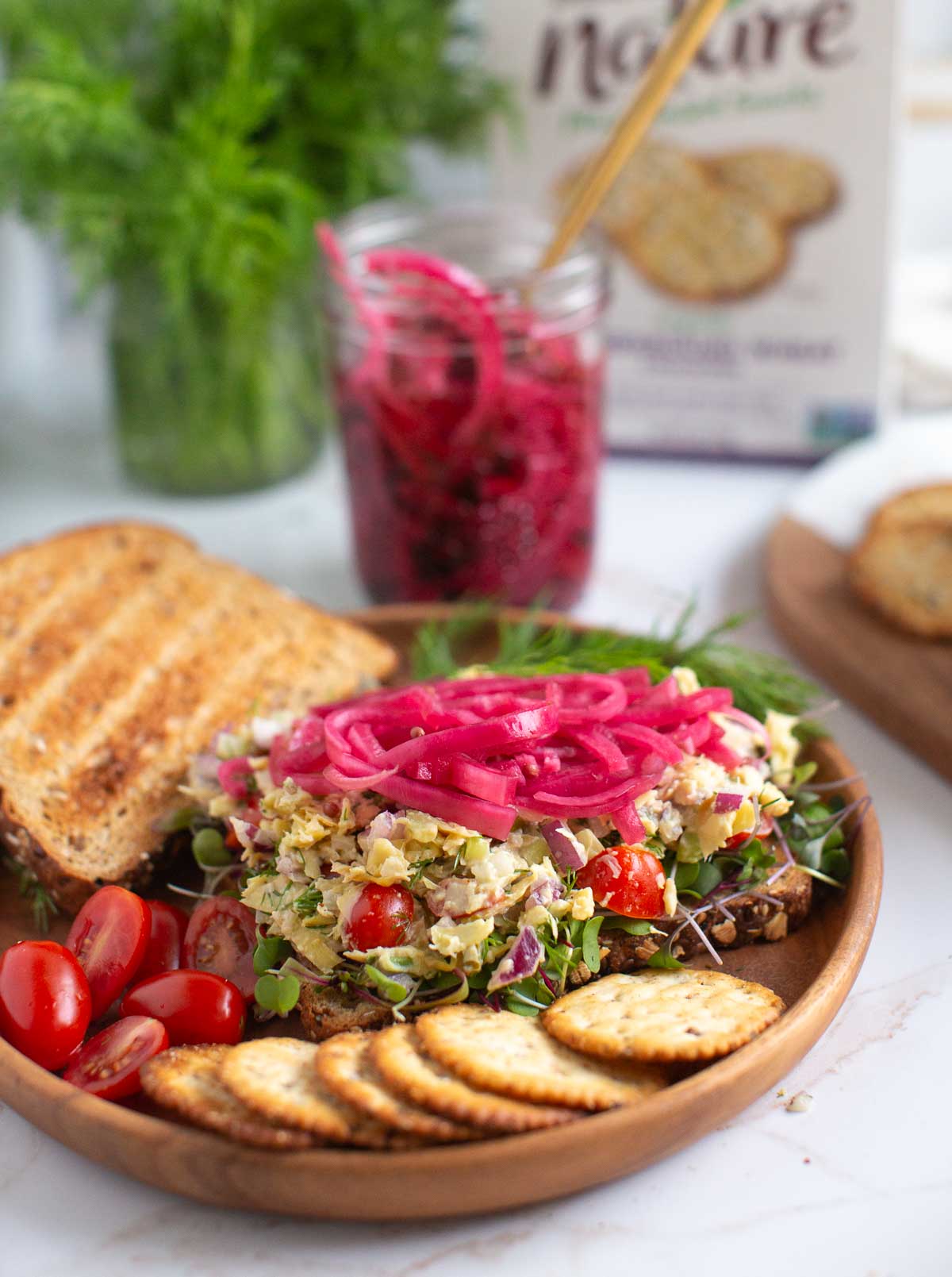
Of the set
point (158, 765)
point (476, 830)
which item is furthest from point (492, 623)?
point (476, 830)

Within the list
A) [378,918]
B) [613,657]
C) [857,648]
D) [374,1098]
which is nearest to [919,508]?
[857,648]

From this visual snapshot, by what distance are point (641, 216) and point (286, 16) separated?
105 centimetres

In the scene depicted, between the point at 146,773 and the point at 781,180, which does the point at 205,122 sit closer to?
the point at 781,180

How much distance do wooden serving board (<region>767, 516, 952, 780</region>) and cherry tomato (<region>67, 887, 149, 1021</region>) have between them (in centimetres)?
155

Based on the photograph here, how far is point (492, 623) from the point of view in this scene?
3.01 m

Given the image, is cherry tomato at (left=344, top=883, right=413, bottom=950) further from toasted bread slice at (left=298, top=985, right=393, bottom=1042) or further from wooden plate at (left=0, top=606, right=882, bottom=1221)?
wooden plate at (left=0, top=606, right=882, bottom=1221)

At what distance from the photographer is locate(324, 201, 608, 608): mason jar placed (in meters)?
2.88

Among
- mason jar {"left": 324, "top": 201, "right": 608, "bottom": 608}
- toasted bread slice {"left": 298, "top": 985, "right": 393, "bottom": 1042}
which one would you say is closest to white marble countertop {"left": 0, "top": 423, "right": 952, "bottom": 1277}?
toasted bread slice {"left": 298, "top": 985, "right": 393, "bottom": 1042}

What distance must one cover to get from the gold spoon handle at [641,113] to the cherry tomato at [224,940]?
161 cm

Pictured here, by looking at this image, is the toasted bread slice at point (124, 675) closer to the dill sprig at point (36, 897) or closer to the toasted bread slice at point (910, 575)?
the dill sprig at point (36, 897)

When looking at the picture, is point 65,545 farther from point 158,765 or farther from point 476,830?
point 476,830

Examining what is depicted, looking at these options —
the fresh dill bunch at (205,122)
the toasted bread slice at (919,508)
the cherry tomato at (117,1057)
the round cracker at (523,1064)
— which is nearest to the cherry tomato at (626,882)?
the round cracker at (523,1064)

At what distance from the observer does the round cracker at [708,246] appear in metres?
3.58

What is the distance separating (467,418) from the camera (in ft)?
9.49
